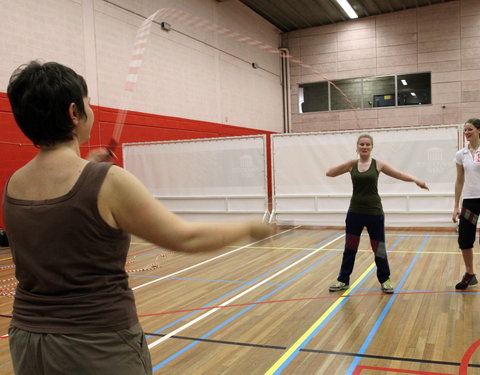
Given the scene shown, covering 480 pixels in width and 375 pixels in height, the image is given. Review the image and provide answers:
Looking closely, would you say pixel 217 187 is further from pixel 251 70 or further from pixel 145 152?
pixel 251 70

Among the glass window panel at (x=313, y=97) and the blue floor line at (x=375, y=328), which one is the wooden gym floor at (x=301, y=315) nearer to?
the blue floor line at (x=375, y=328)

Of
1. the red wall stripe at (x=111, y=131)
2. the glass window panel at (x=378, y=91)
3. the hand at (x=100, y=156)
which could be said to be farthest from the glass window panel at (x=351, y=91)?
the hand at (x=100, y=156)

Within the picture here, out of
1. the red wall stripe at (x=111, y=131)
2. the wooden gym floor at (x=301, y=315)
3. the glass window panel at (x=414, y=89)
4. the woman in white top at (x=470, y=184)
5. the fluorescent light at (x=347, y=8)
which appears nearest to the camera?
the wooden gym floor at (x=301, y=315)

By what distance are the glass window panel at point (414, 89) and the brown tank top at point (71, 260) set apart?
17.8 m

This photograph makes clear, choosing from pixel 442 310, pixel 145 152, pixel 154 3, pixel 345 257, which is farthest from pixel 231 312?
pixel 154 3

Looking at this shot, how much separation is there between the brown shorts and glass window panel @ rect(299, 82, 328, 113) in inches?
716

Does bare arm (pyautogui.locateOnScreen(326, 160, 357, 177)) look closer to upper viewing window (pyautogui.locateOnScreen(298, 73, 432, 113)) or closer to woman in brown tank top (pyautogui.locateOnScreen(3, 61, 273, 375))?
woman in brown tank top (pyautogui.locateOnScreen(3, 61, 273, 375))

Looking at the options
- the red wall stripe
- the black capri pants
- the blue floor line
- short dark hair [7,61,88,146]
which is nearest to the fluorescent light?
the red wall stripe

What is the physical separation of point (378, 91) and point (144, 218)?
17879mm

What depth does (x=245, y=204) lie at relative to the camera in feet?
34.0

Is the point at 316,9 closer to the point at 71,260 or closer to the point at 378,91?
the point at 378,91

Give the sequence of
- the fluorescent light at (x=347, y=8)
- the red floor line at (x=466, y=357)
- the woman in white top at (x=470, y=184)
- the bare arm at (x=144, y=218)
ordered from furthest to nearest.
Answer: the fluorescent light at (x=347, y=8) < the woman in white top at (x=470, y=184) < the red floor line at (x=466, y=357) < the bare arm at (x=144, y=218)

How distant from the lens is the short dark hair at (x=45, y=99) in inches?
43.3

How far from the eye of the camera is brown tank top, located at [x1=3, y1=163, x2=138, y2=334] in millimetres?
1065
